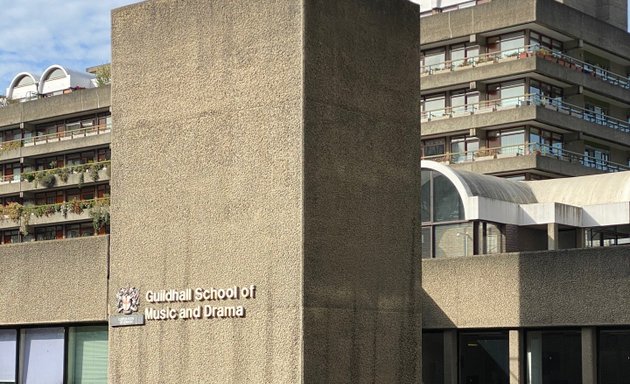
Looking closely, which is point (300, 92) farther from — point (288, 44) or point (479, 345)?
point (479, 345)

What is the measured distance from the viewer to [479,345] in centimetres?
2548

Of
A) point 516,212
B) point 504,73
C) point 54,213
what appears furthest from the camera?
point 54,213

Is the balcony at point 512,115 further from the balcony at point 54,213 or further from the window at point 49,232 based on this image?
the window at point 49,232

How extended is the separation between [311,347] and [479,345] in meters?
8.19

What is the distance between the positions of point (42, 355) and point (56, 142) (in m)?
57.5

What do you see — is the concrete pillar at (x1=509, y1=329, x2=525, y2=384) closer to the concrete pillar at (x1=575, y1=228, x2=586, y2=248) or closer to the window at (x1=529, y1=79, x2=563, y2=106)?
the concrete pillar at (x1=575, y1=228, x2=586, y2=248)

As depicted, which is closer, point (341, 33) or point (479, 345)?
point (341, 33)

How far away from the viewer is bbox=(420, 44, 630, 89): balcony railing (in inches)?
2477

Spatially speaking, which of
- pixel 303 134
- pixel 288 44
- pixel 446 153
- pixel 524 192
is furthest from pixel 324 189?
pixel 446 153

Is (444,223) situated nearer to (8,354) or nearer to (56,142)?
(8,354)

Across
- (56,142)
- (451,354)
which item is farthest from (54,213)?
(451,354)

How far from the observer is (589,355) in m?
23.1

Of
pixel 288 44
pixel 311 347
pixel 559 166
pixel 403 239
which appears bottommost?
pixel 311 347

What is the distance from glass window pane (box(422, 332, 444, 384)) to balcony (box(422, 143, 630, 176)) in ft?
120
